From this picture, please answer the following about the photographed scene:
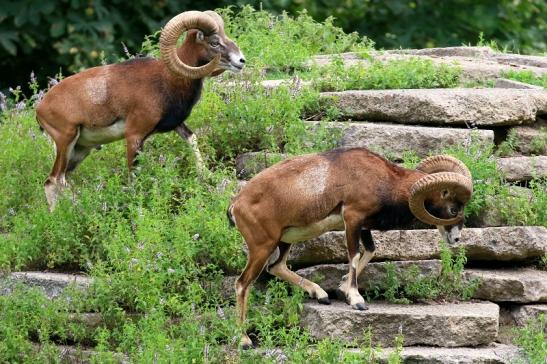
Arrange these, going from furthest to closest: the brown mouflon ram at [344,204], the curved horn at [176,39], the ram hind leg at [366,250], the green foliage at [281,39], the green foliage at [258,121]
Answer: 1. the green foliage at [281,39]
2. the green foliage at [258,121]
3. the curved horn at [176,39]
4. the ram hind leg at [366,250]
5. the brown mouflon ram at [344,204]

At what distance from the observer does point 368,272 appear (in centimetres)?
1212

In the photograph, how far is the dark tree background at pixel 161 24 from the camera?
2091 cm

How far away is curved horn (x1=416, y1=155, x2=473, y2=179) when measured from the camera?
11.8 meters

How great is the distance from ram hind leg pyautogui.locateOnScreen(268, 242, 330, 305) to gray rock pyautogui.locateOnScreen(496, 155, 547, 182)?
2598 millimetres

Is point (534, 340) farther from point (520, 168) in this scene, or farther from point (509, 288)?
point (520, 168)

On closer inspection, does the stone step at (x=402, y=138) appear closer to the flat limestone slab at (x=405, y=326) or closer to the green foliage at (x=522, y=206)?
the green foliage at (x=522, y=206)

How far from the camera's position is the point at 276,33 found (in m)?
16.8

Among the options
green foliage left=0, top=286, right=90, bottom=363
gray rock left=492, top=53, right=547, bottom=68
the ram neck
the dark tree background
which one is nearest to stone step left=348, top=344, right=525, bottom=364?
the ram neck

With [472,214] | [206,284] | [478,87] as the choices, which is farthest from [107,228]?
[478,87]

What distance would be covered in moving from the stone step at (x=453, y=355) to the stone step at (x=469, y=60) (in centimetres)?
487

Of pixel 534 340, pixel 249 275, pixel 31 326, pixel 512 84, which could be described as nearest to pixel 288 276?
pixel 249 275

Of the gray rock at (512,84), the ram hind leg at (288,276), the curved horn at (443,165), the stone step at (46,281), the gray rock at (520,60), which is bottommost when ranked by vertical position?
the stone step at (46,281)

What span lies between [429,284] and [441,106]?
2641 millimetres

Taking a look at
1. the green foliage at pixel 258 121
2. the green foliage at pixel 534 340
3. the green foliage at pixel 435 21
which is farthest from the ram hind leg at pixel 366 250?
the green foliage at pixel 435 21
